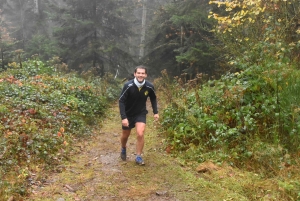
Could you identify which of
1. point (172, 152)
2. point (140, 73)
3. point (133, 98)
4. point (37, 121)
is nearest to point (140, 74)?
point (140, 73)

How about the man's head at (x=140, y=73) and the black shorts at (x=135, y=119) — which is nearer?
the man's head at (x=140, y=73)

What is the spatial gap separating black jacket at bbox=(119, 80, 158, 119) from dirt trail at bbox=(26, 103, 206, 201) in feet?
3.67

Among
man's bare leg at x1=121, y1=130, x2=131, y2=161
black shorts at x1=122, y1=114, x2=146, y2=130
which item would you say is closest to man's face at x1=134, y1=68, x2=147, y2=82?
black shorts at x1=122, y1=114, x2=146, y2=130

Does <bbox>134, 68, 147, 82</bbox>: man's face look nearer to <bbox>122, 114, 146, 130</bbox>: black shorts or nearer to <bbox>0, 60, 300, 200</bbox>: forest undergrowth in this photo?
<bbox>122, 114, 146, 130</bbox>: black shorts

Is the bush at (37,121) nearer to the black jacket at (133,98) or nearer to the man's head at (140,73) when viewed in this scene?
the black jacket at (133,98)

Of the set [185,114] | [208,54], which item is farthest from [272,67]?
[208,54]

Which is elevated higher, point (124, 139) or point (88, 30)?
point (88, 30)

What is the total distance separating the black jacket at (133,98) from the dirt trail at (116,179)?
1117 millimetres

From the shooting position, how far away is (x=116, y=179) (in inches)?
191

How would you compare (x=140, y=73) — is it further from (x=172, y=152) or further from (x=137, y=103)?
(x=172, y=152)

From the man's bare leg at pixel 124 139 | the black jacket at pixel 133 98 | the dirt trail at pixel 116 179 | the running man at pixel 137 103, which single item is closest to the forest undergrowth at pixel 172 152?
the dirt trail at pixel 116 179

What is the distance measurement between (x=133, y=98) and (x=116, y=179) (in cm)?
166

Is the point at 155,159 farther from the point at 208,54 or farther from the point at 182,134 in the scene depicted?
the point at 208,54

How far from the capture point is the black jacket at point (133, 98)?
18.1ft
